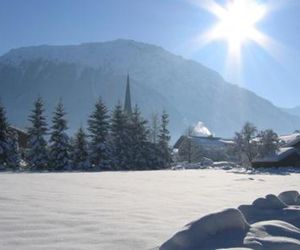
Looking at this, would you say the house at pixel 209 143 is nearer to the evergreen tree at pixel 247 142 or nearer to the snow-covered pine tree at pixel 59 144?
the evergreen tree at pixel 247 142

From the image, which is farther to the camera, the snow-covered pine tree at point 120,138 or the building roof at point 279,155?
the building roof at point 279,155

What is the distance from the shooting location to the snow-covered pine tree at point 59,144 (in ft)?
163

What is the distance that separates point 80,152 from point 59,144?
109 inches

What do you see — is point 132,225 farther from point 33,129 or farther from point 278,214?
point 33,129

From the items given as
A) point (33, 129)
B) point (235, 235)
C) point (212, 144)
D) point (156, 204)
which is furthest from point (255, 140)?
point (235, 235)

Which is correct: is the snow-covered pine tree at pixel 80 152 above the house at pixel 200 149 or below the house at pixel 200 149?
below

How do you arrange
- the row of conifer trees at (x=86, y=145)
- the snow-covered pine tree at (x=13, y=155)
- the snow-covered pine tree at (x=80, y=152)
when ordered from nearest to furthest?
the snow-covered pine tree at (x=13, y=155)
the row of conifer trees at (x=86, y=145)
the snow-covered pine tree at (x=80, y=152)

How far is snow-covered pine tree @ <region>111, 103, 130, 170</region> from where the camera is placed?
55.7m

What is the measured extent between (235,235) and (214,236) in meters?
0.23

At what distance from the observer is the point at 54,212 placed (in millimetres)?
7363

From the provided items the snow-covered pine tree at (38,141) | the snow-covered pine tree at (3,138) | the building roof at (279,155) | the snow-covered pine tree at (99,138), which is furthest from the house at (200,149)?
the snow-covered pine tree at (3,138)

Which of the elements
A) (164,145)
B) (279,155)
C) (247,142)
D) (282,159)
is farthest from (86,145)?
(247,142)

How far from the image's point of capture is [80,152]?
170ft

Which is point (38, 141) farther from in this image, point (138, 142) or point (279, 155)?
point (279, 155)
